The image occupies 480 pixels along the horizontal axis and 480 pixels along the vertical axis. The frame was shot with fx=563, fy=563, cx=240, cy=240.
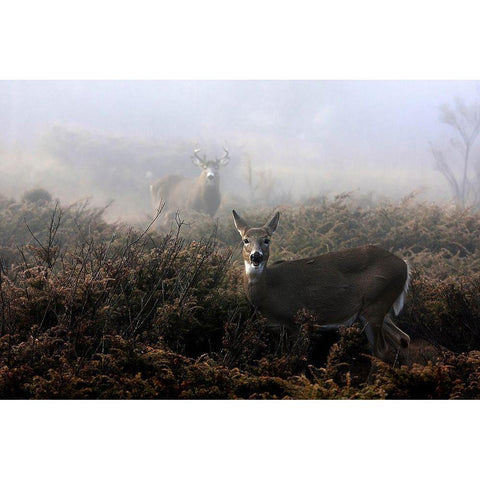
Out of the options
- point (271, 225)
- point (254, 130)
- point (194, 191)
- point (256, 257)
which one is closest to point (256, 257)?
point (256, 257)

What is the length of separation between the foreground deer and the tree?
332 inches

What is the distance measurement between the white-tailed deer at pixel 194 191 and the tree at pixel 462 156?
5.65m

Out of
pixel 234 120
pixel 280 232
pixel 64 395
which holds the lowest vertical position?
pixel 64 395

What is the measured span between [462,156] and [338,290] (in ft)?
32.0

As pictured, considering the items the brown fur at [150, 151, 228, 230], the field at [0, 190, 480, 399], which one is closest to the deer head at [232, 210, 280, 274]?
the field at [0, 190, 480, 399]

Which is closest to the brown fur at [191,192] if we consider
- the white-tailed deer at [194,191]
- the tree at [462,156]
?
the white-tailed deer at [194,191]

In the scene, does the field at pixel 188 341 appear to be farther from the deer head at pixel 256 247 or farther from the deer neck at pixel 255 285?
the deer head at pixel 256 247

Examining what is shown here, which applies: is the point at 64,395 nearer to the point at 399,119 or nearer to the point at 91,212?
the point at 91,212

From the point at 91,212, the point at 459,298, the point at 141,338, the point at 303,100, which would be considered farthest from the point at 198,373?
the point at 303,100

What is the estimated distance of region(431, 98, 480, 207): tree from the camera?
13469 millimetres

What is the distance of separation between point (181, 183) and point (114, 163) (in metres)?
1.94

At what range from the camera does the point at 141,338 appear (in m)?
5.58

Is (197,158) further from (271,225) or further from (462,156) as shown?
(271,225)

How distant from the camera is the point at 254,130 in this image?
14953mm
